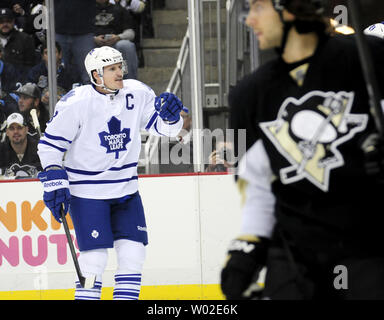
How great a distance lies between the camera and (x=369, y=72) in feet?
5.94

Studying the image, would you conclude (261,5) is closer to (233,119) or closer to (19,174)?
(233,119)

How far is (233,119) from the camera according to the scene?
203 centimetres

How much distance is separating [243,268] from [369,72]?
1.61 feet

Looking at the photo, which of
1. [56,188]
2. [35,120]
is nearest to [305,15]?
[56,188]

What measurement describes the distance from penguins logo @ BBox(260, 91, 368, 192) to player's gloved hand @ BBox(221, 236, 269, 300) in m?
0.16

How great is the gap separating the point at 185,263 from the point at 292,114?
3.20m

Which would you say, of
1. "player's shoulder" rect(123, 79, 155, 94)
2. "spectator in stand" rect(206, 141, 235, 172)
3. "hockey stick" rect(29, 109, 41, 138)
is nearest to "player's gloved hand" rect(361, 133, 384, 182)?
"player's shoulder" rect(123, 79, 155, 94)

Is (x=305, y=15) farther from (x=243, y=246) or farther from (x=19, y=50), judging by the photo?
(x=19, y=50)

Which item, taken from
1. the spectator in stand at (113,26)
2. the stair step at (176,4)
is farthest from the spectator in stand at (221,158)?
the stair step at (176,4)

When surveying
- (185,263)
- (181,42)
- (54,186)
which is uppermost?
(181,42)

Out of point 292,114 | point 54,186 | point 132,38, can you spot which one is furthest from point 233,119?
point 132,38

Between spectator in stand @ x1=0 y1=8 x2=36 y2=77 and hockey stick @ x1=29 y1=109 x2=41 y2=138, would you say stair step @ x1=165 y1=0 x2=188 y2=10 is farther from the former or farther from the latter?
hockey stick @ x1=29 y1=109 x2=41 y2=138

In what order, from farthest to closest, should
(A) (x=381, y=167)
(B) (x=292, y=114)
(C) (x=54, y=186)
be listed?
(C) (x=54, y=186) → (B) (x=292, y=114) → (A) (x=381, y=167)

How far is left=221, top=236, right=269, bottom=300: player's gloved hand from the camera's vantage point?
6.44ft
